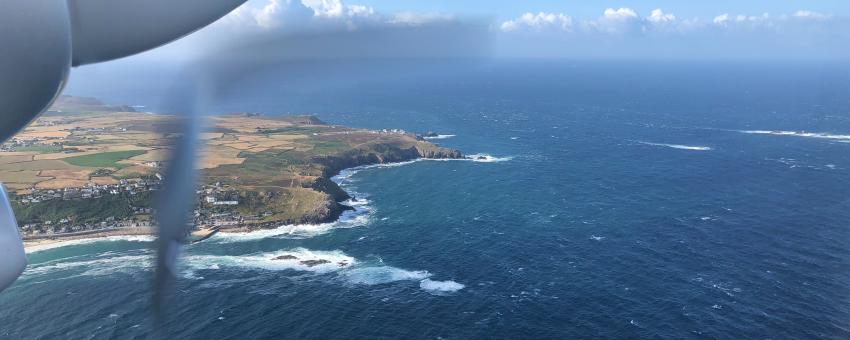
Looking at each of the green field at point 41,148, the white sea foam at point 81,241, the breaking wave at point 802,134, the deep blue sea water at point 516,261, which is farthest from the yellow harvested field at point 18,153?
the breaking wave at point 802,134

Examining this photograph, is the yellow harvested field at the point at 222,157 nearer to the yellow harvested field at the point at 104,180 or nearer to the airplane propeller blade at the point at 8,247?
the yellow harvested field at the point at 104,180

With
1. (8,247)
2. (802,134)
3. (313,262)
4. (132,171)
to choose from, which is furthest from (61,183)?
(802,134)

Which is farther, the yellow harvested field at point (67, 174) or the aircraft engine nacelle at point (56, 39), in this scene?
the yellow harvested field at point (67, 174)

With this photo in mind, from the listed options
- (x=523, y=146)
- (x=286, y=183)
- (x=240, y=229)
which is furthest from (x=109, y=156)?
(x=523, y=146)

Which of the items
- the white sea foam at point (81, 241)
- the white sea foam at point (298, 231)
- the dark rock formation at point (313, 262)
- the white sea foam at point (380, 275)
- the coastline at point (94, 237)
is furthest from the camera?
the white sea foam at point (298, 231)

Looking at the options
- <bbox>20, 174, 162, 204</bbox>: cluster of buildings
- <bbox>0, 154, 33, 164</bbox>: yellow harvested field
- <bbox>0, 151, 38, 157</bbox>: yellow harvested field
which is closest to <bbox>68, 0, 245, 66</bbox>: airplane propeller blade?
<bbox>20, 174, 162, 204</bbox>: cluster of buildings

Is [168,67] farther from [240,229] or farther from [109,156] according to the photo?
[109,156]

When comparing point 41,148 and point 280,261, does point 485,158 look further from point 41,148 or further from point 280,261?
point 41,148
